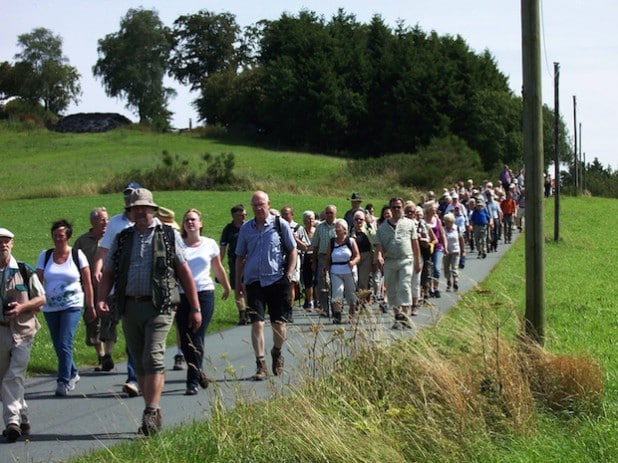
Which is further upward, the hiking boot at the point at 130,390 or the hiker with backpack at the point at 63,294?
the hiker with backpack at the point at 63,294

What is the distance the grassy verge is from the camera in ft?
24.5

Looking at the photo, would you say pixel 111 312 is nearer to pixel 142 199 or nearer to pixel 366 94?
pixel 142 199

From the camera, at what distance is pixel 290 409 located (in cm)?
777

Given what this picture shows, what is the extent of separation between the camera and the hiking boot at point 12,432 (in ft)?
28.9

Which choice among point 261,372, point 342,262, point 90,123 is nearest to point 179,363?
point 261,372

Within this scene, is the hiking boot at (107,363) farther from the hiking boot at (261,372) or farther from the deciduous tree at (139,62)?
the deciduous tree at (139,62)

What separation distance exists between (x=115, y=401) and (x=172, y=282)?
84.9 inches

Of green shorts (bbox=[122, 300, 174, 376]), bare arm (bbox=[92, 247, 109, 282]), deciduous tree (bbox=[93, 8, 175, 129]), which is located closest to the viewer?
green shorts (bbox=[122, 300, 174, 376])

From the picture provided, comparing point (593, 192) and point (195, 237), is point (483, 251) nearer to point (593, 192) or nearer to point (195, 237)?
point (195, 237)

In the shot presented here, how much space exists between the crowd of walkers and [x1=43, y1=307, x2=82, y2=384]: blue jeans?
0.01 metres

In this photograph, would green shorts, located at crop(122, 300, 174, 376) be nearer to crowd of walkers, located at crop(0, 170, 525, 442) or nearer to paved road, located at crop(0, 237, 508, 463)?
crowd of walkers, located at crop(0, 170, 525, 442)

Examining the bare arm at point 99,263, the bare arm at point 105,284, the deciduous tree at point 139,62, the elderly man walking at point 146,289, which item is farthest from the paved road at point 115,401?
the deciduous tree at point 139,62

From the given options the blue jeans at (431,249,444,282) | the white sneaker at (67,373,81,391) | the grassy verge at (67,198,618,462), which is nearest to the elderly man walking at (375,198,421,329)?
the blue jeans at (431,249,444,282)

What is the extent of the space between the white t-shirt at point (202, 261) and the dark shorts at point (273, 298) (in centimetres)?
45
